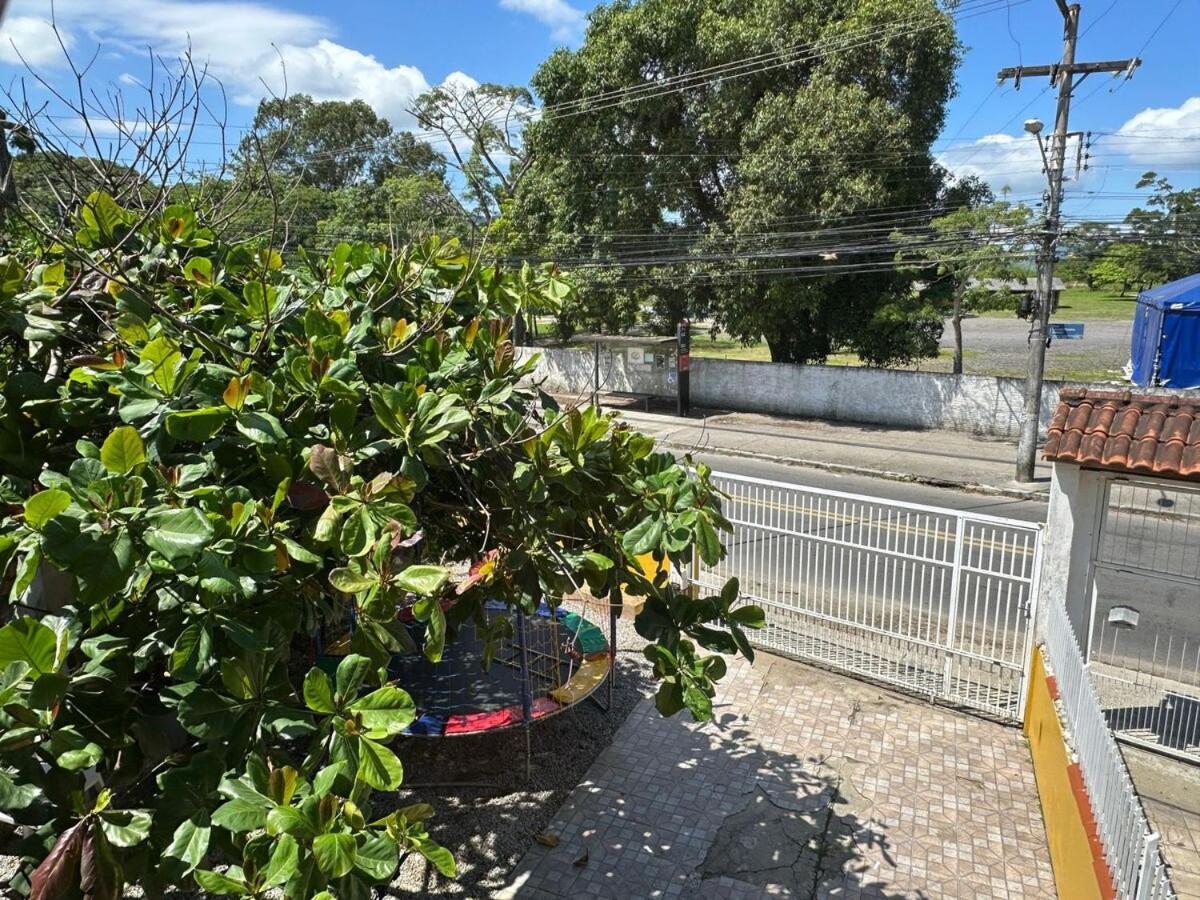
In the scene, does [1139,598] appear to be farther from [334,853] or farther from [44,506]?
[44,506]

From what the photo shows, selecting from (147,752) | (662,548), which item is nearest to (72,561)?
(147,752)

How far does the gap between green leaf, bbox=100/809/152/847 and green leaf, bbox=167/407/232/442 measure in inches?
46.2

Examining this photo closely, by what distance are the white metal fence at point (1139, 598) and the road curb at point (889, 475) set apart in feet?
24.3

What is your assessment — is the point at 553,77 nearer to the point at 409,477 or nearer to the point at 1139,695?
the point at 1139,695

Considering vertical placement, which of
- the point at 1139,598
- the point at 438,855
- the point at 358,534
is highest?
the point at 358,534

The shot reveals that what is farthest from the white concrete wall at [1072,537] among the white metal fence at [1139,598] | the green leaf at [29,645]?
the green leaf at [29,645]

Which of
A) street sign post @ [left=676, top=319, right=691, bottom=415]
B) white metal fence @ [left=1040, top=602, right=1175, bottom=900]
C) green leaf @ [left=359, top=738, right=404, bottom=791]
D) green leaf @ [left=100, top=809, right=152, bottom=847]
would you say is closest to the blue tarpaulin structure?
street sign post @ [left=676, top=319, right=691, bottom=415]

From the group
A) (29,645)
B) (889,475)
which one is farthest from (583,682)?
(889,475)

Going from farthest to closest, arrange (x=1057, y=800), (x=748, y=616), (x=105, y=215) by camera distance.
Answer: (x=1057, y=800), (x=105, y=215), (x=748, y=616)

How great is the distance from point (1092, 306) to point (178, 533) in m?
65.6

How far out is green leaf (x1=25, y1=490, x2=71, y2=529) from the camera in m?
2.19

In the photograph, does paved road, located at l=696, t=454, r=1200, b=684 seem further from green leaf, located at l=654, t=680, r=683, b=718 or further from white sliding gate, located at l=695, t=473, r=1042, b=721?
green leaf, located at l=654, t=680, r=683, b=718

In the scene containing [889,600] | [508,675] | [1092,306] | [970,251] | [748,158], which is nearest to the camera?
[508,675]

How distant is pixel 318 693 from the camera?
2438mm
